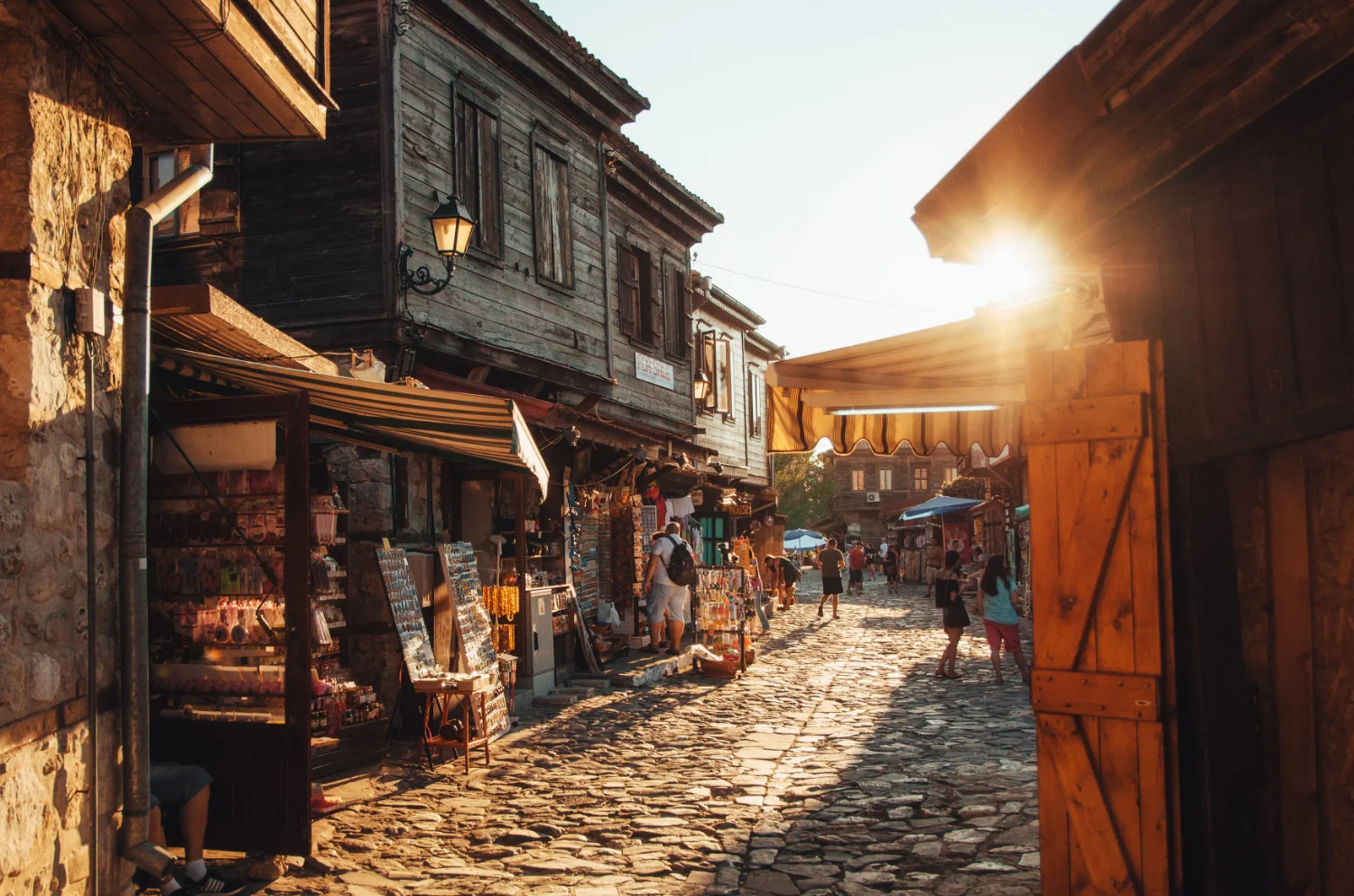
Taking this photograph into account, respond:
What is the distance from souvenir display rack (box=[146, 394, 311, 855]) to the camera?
5.81m

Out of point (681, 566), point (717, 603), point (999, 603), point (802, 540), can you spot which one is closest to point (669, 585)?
point (681, 566)

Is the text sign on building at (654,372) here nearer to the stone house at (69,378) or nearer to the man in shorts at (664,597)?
the man in shorts at (664,597)

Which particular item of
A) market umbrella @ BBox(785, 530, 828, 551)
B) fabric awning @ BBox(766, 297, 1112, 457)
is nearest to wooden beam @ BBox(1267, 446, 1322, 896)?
fabric awning @ BBox(766, 297, 1112, 457)

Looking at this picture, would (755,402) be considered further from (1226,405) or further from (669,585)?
(1226,405)

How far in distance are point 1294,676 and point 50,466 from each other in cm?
494

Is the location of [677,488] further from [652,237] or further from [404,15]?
[404,15]

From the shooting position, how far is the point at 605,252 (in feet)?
50.8

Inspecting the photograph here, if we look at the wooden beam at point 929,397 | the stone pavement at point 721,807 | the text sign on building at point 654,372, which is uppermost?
the text sign on building at point 654,372

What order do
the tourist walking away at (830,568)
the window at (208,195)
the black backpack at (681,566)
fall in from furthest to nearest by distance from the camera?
1. the tourist walking away at (830,568)
2. the black backpack at (681,566)
3. the window at (208,195)

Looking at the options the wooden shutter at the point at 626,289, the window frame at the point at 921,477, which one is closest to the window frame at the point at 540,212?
the wooden shutter at the point at 626,289

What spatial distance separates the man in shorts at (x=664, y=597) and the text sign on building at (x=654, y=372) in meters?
3.32

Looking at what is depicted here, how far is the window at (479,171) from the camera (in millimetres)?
12312

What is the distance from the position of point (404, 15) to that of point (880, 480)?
66674 mm

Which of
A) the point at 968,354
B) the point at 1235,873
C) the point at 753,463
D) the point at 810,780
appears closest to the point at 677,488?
the point at 753,463
